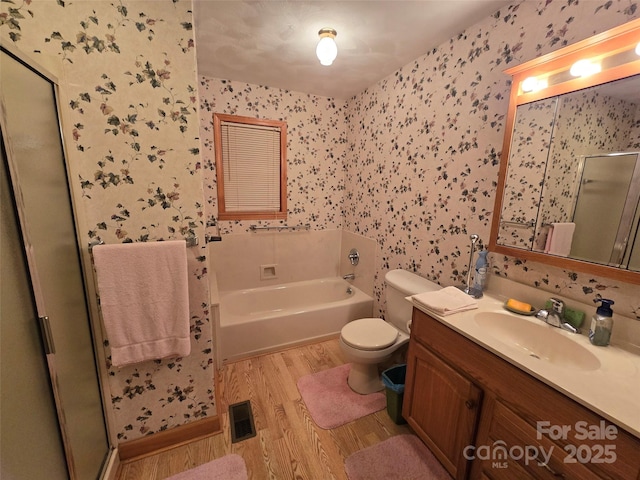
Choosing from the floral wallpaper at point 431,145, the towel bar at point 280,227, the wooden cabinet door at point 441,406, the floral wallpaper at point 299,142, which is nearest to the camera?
the wooden cabinet door at point 441,406

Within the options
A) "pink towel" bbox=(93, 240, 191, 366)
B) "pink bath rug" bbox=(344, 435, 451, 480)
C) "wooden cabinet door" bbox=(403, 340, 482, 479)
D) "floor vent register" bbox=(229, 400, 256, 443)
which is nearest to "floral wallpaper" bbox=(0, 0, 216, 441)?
"pink towel" bbox=(93, 240, 191, 366)

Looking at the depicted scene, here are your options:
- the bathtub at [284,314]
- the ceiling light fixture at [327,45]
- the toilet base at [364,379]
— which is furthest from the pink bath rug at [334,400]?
the ceiling light fixture at [327,45]

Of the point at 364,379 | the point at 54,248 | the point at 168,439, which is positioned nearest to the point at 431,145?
the point at 364,379

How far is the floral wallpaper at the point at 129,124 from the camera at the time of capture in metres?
1.05

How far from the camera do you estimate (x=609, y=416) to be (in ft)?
2.26

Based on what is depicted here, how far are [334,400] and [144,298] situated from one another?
1399 millimetres

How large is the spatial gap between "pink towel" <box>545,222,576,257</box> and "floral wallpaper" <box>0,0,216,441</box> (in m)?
1.74

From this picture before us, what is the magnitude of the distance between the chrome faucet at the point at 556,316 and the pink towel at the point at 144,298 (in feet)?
5.63

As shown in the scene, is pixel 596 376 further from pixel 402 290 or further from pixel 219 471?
pixel 219 471

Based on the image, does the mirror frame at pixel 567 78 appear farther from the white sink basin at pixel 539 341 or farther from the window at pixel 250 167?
the window at pixel 250 167

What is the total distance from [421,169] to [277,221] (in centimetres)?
158

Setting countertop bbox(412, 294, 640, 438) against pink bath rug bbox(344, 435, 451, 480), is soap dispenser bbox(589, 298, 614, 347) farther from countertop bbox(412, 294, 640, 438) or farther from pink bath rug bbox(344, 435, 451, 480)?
pink bath rug bbox(344, 435, 451, 480)

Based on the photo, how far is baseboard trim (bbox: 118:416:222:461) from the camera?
1.41m

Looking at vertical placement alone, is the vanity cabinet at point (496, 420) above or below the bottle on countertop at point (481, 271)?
below
